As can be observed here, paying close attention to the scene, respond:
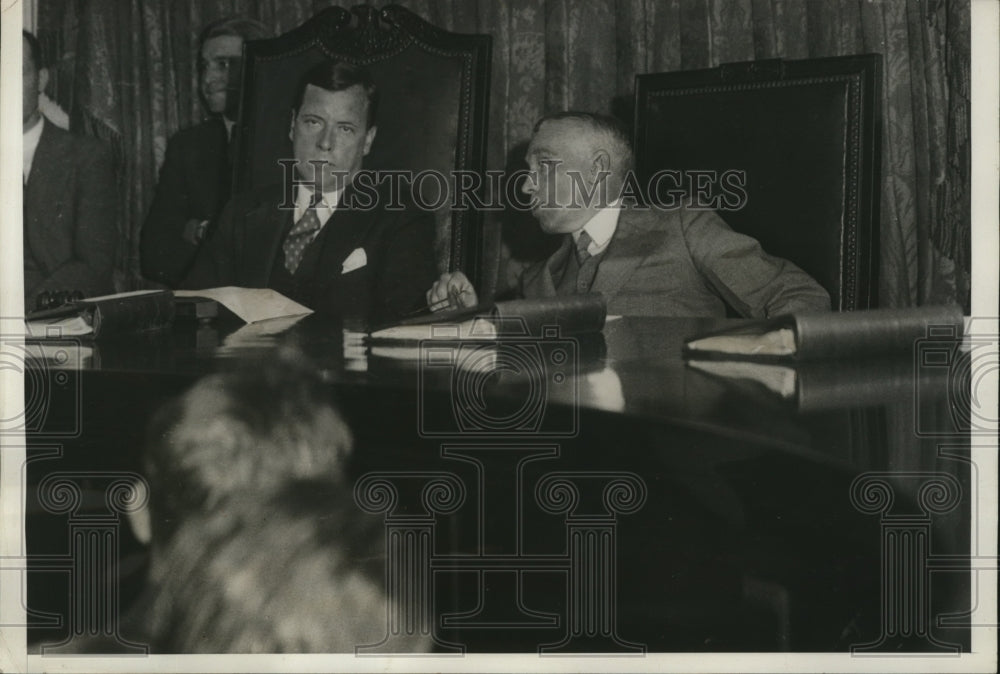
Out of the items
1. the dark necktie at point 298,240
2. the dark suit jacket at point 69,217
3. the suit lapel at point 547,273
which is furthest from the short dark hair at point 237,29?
the suit lapel at point 547,273

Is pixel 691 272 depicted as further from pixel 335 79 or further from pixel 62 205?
pixel 62 205

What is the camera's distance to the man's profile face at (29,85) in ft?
8.18

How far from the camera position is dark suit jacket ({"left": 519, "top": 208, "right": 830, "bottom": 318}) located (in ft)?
6.81

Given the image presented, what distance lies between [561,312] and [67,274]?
1.37 metres

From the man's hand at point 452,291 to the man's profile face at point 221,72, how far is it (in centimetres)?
76

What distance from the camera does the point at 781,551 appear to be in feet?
4.08

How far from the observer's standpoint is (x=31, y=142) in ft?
8.11

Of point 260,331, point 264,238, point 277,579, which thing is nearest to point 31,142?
point 264,238

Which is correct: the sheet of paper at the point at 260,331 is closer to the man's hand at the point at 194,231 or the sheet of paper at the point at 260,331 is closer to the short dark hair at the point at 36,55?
the man's hand at the point at 194,231

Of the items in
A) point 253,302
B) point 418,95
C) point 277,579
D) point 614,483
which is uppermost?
point 418,95

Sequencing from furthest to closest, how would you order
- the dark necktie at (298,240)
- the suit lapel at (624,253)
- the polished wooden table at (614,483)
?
1. the dark necktie at (298,240)
2. the suit lapel at (624,253)
3. the polished wooden table at (614,483)

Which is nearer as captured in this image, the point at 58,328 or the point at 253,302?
the point at 58,328

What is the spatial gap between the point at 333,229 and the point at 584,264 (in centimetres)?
60

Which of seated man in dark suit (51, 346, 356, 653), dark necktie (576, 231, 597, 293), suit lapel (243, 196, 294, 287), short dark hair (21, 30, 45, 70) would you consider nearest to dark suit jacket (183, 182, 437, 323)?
suit lapel (243, 196, 294, 287)
